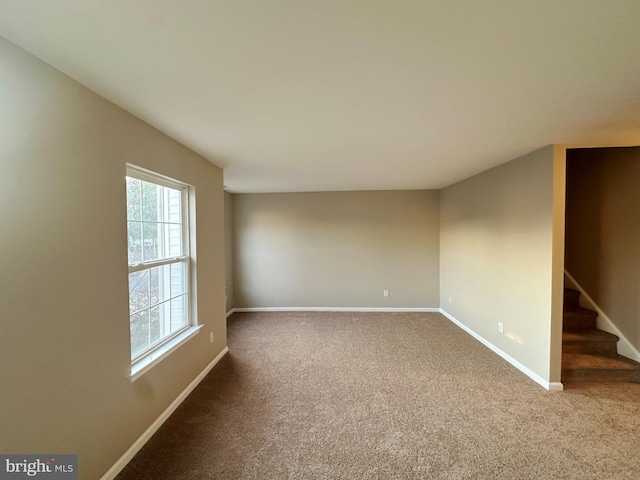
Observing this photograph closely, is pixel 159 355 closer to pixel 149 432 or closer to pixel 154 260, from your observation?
pixel 149 432

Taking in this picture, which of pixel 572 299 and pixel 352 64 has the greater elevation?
pixel 352 64

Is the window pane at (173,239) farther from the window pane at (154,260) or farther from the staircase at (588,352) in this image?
the staircase at (588,352)

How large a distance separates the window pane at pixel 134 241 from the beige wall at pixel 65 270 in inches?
6.6

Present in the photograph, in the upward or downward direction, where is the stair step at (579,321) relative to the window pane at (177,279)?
downward

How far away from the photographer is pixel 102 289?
1512 mm

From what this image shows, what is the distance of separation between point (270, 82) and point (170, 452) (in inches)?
96.1

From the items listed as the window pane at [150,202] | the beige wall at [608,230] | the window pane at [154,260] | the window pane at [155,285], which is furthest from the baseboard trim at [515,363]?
the window pane at [150,202]

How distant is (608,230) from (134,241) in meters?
4.90

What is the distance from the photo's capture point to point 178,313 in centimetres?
246

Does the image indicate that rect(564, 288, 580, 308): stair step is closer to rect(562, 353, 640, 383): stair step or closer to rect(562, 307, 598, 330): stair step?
rect(562, 307, 598, 330): stair step

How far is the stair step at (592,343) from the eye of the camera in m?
2.85
